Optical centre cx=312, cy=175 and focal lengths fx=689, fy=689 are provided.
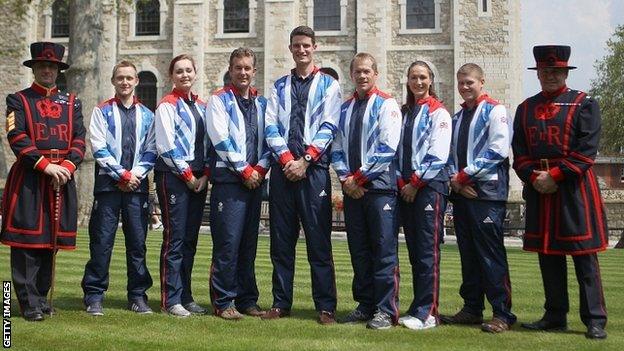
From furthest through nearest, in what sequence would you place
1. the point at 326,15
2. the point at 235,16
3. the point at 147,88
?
the point at 147,88 < the point at 235,16 < the point at 326,15

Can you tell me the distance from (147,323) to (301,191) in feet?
5.58

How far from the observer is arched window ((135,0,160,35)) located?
33.9 m

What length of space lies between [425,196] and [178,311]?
7.84 ft

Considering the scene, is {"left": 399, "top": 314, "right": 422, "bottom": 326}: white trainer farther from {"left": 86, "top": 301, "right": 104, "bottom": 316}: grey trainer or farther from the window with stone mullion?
the window with stone mullion

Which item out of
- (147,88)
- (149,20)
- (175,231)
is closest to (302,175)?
(175,231)

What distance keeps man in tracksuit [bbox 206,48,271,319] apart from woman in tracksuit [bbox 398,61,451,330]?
1.32m

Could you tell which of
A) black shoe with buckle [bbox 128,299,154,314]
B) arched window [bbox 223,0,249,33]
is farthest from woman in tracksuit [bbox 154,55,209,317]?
arched window [bbox 223,0,249,33]

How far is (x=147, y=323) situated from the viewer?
563cm

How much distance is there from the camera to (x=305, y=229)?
608 cm

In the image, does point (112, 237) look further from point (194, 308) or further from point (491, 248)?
point (491, 248)

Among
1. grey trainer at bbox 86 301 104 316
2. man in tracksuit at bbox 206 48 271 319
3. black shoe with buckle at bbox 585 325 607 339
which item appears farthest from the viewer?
man in tracksuit at bbox 206 48 271 319

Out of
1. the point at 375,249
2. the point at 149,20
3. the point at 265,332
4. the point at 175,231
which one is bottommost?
the point at 265,332

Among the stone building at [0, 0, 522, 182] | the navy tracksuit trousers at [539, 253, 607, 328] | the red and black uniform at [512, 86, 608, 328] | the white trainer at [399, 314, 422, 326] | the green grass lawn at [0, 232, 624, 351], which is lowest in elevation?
the green grass lawn at [0, 232, 624, 351]

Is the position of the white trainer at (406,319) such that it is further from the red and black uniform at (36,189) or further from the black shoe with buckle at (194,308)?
the red and black uniform at (36,189)
